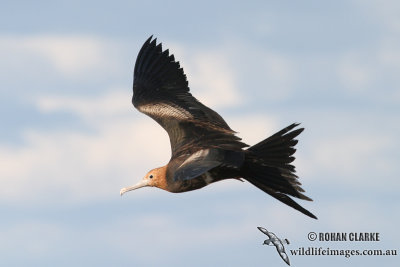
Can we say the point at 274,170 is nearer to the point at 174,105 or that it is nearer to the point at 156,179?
the point at 156,179

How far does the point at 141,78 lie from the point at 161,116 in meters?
1.19

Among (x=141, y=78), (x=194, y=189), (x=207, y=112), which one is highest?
(x=141, y=78)

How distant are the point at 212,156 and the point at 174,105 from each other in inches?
87.0

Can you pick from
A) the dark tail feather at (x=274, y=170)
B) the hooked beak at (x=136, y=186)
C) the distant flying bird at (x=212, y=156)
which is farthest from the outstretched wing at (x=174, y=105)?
the hooked beak at (x=136, y=186)

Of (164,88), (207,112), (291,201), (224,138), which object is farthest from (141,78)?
(291,201)

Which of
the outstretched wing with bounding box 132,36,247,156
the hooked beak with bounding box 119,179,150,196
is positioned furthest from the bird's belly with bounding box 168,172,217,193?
the hooked beak with bounding box 119,179,150,196

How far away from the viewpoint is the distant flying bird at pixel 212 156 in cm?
1045

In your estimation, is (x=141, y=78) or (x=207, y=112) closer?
(x=207, y=112)

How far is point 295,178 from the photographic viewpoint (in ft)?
35.4

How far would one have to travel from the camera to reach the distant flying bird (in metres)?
10.4

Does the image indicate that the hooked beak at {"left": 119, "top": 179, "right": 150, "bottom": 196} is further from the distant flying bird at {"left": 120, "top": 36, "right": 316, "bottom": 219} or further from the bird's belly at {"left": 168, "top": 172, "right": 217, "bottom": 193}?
the bird's belly at {"left": 168, "top": 172, "right": 217, "bottom": 193}

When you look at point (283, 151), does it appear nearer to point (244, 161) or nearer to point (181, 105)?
point (244, 161)

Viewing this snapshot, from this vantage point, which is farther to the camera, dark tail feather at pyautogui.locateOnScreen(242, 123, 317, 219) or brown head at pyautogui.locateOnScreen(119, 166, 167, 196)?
brown head at pyautogui.locateOnScreen(119, 166, 167, 196)

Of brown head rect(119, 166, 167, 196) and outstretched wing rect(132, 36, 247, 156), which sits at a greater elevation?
outstretched wing rect(132, 36, 247, 156)
